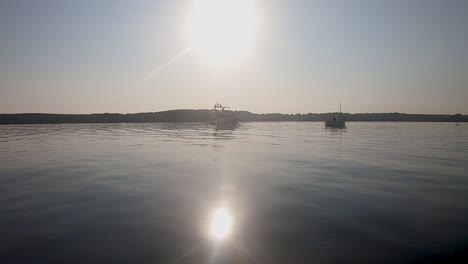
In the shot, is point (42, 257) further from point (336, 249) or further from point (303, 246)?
point (336, 249)

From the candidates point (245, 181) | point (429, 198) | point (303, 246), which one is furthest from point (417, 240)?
point (245, 181)

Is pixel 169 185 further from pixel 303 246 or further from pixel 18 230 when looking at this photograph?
pixel 303 246

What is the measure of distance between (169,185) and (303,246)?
9.41 metres

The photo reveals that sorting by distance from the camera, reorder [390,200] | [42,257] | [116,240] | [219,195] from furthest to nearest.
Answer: [219,195], [390,200], [116,240], [42,257]

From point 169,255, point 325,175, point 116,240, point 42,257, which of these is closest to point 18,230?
point 42,257

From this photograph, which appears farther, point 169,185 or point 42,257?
point 169,185

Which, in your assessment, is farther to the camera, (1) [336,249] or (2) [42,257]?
(1) [336,249]

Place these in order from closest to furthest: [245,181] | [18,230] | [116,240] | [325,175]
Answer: [116,240], [18,230], [245,181], [325,175]

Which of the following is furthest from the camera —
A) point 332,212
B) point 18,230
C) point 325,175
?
point 325,175

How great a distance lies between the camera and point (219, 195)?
529 inches

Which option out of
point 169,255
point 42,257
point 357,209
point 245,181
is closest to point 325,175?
point 245,181

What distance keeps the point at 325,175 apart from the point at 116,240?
44.8 ft

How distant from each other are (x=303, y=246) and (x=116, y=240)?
544 cm

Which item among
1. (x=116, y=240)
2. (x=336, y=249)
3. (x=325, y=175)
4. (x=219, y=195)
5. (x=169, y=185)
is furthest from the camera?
(x=325, y=175)
